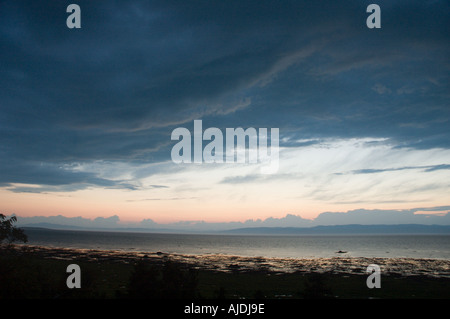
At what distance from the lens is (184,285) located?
16.1 metres

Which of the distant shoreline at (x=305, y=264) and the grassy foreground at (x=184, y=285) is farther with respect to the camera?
the distant shoreline at (x=305, y=264)

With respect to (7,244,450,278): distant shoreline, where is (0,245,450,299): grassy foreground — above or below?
above

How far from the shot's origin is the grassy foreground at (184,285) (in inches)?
541

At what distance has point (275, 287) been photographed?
112ft

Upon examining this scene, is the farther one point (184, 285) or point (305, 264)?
point (305, 264)

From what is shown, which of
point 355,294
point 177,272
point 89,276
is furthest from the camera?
point 355,294

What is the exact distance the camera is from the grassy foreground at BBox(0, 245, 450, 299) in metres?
13.7

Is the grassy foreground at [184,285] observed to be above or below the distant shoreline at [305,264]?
above

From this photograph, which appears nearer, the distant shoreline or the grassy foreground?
the grassy foreground

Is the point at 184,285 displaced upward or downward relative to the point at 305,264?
upward
